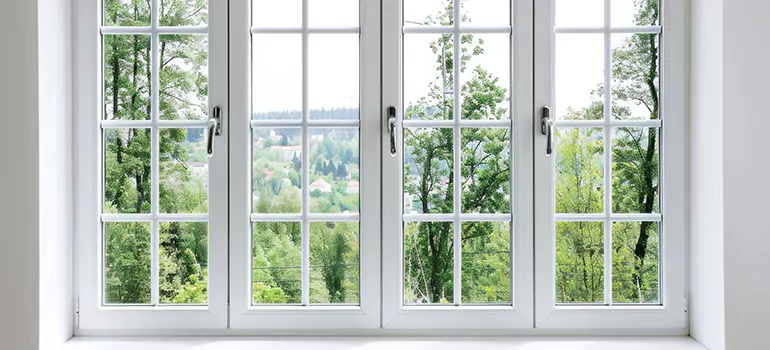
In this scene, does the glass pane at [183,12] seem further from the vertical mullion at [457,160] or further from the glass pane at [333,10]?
the vertical mullion at [457,160]

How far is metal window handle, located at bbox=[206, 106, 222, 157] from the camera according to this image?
2072mm

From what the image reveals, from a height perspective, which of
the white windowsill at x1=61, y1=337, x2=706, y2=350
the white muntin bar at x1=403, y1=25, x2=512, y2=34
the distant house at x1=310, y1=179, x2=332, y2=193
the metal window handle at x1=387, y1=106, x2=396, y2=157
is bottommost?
the white windowsill at x1=61, y1=337, x2=706, y2=350

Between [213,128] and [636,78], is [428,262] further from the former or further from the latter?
[636,78]

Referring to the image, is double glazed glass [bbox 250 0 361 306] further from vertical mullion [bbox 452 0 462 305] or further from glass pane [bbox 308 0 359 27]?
vertical mullion [bbox 452 0 462 305]

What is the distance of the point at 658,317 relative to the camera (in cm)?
210

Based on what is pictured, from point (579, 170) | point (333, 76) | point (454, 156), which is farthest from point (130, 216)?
point (579, 170)

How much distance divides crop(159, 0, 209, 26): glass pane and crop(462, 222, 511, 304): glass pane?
118cm

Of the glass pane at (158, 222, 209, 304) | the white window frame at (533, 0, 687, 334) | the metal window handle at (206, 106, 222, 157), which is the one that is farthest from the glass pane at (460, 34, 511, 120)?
the glass pane at (158, 222, 209, 304)

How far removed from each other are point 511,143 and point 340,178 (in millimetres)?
609
